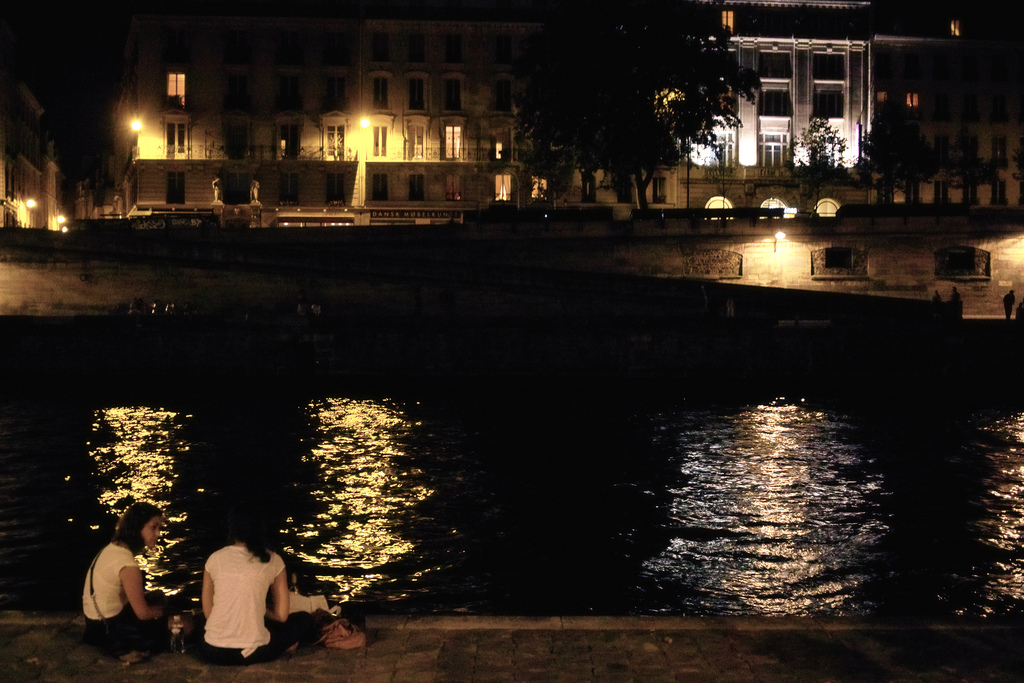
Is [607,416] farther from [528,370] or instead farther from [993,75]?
[993,75]

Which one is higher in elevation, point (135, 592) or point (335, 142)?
point (335, 142)

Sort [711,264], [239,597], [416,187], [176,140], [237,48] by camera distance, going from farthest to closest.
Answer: [416,187]
[237,48]
[176,140]
[711,264]
[239,597]

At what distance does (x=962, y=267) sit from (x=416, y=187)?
1179 inches

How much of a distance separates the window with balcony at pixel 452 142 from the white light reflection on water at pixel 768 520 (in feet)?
129

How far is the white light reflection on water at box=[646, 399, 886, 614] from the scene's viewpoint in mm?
14477

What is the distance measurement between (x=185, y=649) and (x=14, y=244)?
44983mm

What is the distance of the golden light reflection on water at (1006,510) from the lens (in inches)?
595

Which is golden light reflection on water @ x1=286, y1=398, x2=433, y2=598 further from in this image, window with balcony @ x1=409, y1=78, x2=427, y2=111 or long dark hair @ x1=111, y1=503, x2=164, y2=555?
window with balcony @ x1=409, y1=78, x2=427, y2=111

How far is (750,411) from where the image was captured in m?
34.3

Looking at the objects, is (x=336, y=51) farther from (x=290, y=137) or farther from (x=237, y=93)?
(x=237, y=93)

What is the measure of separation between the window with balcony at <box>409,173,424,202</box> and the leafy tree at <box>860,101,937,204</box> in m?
26.2

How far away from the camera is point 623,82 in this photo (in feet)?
194

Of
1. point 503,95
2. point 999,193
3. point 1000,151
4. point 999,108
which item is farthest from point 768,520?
point 999,108

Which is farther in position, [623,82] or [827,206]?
[827,206]
